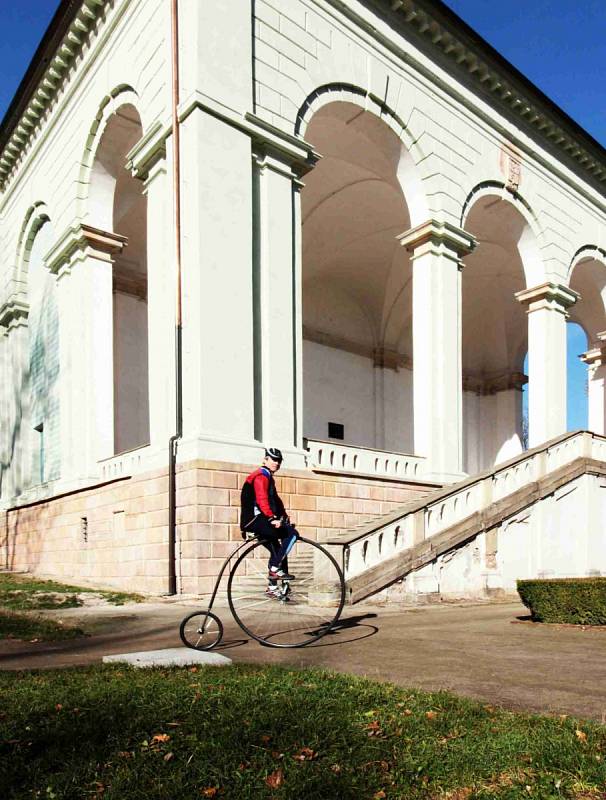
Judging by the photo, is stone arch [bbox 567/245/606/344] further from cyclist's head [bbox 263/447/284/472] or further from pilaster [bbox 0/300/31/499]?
cyclist's head [bbox 263/447/284/472]

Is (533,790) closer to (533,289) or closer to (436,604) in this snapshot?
(436,604)

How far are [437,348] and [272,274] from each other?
5.46 meters

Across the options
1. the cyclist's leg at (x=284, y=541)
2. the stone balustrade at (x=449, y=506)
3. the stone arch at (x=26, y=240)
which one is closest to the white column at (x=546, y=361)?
the stone balustrade at (x=449, y=506)

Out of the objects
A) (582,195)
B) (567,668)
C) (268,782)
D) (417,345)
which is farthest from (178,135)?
(582,195)

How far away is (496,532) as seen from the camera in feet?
45.2

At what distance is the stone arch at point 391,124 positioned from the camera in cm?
1561

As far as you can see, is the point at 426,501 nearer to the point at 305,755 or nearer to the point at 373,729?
the point at 373,729

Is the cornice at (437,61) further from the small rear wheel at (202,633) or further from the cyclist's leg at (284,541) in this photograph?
the small rear wheel at (202,633)

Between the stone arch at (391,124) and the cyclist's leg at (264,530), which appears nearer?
the cyclist's leg at (264,530)

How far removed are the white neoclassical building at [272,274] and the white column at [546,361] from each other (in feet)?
0.23

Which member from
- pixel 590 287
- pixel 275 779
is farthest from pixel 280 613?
pixel 590 287

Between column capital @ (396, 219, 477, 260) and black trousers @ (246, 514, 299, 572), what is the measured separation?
12.3m

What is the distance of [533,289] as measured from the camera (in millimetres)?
21938

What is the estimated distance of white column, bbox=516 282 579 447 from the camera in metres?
21.5
